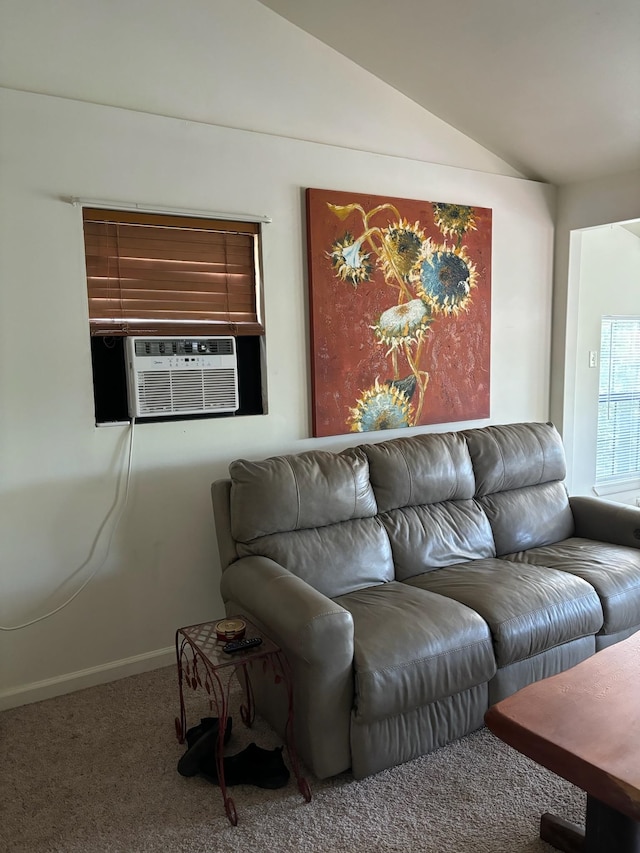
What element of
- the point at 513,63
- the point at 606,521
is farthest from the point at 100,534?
the point at 513,63

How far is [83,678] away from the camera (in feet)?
8.55

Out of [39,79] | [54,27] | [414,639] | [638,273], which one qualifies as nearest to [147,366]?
[39,79]

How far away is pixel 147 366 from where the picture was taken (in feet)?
8.59

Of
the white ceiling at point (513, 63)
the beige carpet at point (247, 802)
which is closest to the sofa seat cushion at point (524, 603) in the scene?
the beige carpet at point (247, 802)

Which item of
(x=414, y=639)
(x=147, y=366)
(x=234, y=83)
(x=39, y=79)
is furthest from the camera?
(x=234, y=83)

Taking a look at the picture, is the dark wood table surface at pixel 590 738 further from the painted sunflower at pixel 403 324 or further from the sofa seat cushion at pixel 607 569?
the painted sunflower at pixel 403 324

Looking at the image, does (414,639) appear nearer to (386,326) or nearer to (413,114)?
(386,326)

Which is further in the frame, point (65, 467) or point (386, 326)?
point (386, 326)

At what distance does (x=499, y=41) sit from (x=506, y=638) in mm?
2487

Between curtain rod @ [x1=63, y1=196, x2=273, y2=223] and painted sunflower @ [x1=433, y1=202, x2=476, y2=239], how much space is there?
1.04 meters

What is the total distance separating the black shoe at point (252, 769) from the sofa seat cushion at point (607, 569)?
1.40 metres

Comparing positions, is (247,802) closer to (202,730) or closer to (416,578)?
(202,730)

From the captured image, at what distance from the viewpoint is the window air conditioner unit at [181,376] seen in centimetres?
261

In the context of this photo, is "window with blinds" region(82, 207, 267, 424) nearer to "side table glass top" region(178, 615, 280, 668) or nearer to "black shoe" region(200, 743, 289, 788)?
"side table glass top" region(178, 615, 280, 668)
